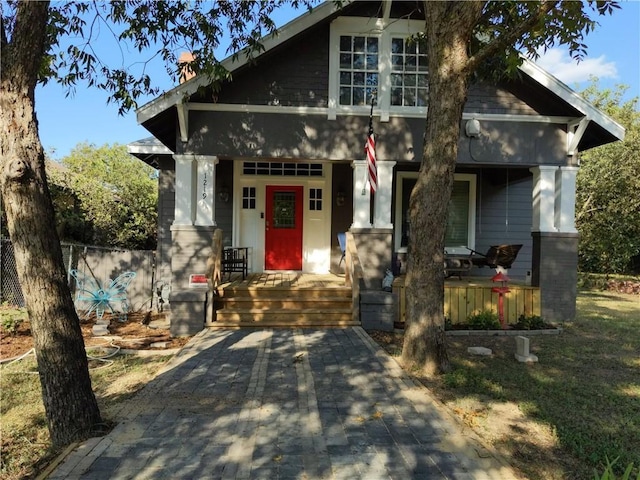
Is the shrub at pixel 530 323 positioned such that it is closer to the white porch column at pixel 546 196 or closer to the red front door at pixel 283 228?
the white porch column at pixel 546 196

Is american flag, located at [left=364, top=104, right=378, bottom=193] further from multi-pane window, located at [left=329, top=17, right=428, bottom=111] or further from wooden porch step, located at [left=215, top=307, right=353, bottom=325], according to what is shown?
wooden porch step, located at [left=215, top=307, right=353, bottom=325]

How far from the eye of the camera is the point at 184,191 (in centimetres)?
800

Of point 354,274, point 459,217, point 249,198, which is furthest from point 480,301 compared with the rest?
point 249,198

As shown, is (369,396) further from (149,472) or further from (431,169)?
(431,169)

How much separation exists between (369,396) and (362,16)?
703 centimetres

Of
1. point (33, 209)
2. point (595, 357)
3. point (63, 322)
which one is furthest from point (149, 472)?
point (595, 357)

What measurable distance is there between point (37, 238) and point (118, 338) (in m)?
4.40

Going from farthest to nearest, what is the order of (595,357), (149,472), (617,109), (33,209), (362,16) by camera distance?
(617,109)
(362,16)
(595,357)
(33,209)
(149,472)

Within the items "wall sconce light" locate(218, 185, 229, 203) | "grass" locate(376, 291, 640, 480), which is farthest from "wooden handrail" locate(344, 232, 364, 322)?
"wall sconce light" locate(218, 185, 229, 203)

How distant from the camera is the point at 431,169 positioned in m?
5.21

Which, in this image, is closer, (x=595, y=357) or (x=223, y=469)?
(x=223, y=469)

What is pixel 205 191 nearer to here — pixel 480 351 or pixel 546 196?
pixel 480 351

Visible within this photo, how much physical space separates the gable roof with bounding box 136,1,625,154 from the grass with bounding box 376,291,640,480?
383cm

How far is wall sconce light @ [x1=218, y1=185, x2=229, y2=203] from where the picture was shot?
10.1 metres
